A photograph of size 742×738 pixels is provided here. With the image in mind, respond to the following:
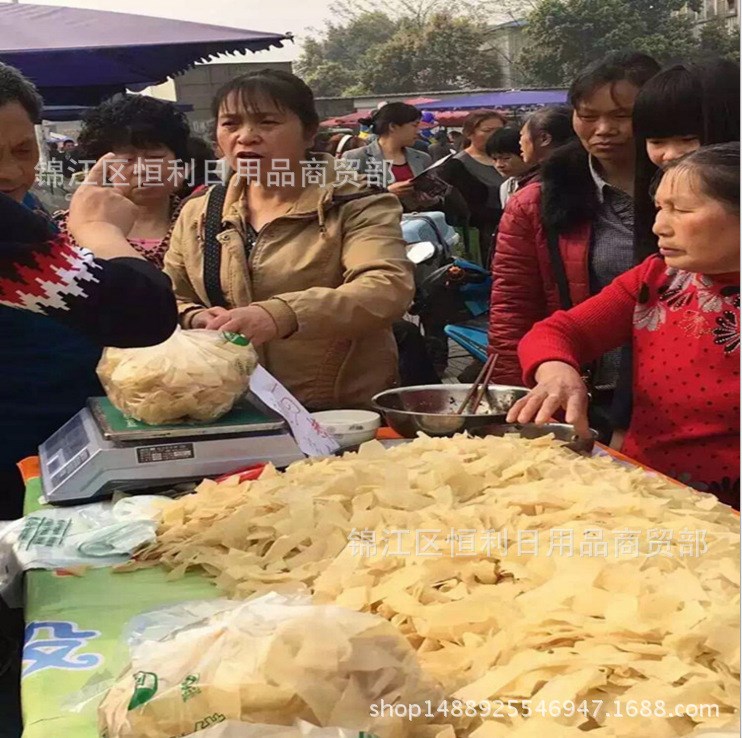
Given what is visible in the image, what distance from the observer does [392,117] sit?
19.3ft

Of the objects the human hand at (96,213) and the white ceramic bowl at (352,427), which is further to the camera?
the white ceramic bowl at (352,427)

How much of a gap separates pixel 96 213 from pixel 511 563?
85 cm

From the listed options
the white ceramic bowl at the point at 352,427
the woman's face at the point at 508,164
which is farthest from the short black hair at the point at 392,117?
the white ceramic bowl at the point at 352,427

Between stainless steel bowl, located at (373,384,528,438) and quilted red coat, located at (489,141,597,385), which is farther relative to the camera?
quilted red coat, located at (489,141,597,385)

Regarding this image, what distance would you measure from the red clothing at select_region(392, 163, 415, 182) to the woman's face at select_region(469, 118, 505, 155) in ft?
1.84

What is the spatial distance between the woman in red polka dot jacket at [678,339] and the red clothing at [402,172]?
4.66m

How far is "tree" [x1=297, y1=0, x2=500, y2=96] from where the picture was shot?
151 centimetres

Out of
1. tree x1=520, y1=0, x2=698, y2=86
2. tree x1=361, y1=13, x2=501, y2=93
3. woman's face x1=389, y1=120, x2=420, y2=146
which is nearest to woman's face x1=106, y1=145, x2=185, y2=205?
tree x1=361, y1=13, x2=501, y2=93

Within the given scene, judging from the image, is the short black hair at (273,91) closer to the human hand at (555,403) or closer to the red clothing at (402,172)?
the human hand at (555,403)

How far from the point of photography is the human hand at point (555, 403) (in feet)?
5.11

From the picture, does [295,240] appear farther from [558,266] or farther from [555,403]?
[555,403]

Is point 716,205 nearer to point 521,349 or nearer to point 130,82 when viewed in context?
point 521,349

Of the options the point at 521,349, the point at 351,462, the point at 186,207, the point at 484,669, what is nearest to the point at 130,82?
the point at 186,207

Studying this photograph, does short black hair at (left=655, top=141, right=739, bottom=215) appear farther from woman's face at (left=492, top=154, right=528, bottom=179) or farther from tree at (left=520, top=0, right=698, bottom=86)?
woman's face at (left=492, top=154, right=528, bottom=179)
